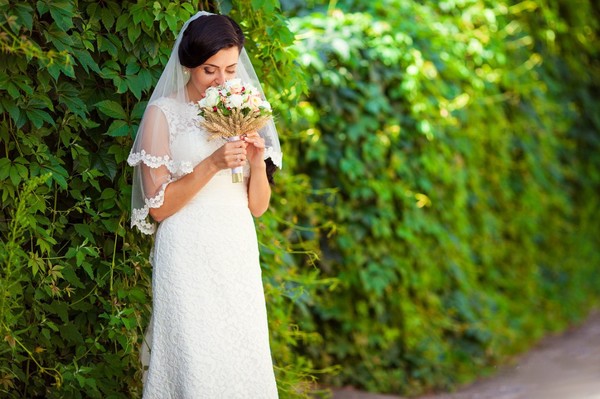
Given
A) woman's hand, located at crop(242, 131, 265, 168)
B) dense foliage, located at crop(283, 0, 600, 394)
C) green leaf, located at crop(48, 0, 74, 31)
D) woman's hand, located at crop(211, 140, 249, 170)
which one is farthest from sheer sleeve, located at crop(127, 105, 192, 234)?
dense foliage, located at crop(283, 0, 600, 394)

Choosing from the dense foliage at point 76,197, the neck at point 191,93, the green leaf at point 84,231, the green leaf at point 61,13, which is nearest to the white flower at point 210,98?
the neck at point 191,93

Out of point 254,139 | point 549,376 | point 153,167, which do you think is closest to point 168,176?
point 153,167

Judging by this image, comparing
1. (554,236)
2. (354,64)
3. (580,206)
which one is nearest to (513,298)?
(554,236)

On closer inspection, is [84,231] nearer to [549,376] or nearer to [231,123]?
[231,123]

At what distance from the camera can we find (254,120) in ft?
11.7

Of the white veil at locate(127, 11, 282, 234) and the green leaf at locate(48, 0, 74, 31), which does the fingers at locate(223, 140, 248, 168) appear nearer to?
the white veil at locate(127, 11, 282, 234)

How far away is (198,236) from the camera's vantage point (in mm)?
3643

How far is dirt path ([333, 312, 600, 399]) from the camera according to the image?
5781 mm

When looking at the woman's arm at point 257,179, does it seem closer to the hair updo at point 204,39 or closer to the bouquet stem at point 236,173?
the bouquet stem at point 236,173

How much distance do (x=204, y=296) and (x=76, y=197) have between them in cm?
66

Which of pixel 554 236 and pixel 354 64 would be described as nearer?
pixel 354 64

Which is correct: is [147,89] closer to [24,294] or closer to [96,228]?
[96,228]

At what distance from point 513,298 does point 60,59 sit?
5045 millimetres

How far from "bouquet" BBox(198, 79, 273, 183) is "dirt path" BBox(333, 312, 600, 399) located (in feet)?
8.28
